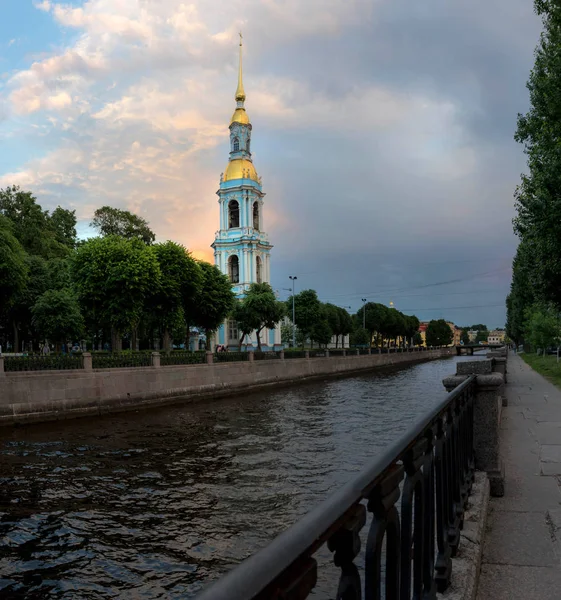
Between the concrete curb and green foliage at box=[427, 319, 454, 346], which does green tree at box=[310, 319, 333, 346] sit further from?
green foliage at box=[427, 319, 454, 346]

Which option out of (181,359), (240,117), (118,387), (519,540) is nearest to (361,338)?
(240,117)

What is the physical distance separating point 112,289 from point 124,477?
22.4 metres

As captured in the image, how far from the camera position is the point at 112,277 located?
104 feet

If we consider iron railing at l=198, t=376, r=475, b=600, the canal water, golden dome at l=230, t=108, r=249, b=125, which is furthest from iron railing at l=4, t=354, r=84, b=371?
golden dome at l=230, t=108, r=249, b=125

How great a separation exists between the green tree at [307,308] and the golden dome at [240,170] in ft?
60.1

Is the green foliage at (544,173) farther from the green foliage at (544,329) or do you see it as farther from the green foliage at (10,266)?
the green foliage at (10,266)

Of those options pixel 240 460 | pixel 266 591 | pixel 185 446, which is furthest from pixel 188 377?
pixel 266 591

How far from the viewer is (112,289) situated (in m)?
31.8

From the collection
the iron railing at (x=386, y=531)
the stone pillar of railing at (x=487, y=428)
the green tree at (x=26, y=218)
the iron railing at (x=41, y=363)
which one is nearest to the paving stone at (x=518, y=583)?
the iron railing at (x=386, y=531)

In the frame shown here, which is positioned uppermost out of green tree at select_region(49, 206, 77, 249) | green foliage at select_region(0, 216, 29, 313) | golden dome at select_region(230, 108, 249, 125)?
golden dome at select_region(230, 108, 249, 125)

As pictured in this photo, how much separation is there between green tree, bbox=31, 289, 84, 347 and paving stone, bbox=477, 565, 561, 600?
134 feet

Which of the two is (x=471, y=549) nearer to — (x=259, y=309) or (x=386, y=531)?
(x=386, y=531)

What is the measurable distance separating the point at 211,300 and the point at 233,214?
34390 millimetres

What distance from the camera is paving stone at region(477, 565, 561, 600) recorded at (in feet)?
10.9
